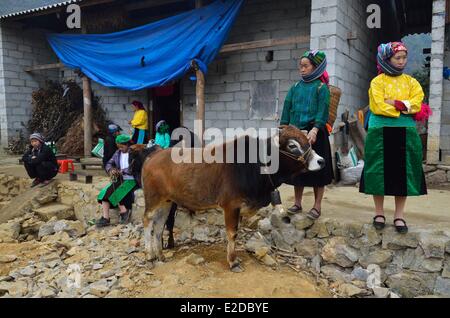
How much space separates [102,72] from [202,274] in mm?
6934

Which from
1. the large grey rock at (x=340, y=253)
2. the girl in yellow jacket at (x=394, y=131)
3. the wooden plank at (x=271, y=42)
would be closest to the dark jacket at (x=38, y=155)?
the wooden plank at (x=271, y=42)

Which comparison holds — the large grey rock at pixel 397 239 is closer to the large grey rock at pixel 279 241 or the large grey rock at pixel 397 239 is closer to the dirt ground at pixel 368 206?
the dirt ground at pixel 368 206

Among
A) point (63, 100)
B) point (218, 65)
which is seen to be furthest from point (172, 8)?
point (63, 100)

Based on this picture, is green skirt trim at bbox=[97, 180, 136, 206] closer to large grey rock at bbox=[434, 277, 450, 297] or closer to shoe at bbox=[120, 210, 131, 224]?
shoe at bbox=[120, 210, 131, 224]

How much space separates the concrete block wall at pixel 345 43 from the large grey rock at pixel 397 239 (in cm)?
323

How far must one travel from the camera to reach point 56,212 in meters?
6.38

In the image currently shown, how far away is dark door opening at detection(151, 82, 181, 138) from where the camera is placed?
10.4 meters

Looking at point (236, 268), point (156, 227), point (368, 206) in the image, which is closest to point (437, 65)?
point (368, 206)

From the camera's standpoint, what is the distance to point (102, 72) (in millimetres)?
9023

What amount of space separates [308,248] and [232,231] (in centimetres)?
101

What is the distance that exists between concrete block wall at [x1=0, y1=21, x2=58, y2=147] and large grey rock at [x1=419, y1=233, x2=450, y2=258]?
1160 centimetres

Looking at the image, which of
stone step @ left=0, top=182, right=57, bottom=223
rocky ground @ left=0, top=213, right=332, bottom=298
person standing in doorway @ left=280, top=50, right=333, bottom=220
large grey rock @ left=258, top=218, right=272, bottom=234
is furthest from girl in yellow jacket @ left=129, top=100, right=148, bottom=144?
person standing in doorway @ left=280, top=50, right=333, bottom=220

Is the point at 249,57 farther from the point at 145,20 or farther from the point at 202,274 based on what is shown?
the point at 202,274
